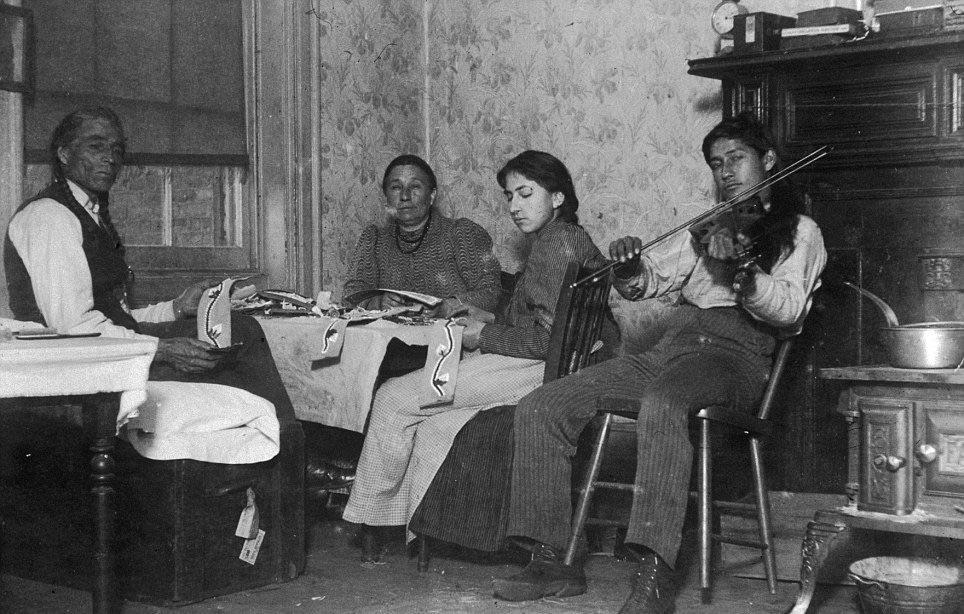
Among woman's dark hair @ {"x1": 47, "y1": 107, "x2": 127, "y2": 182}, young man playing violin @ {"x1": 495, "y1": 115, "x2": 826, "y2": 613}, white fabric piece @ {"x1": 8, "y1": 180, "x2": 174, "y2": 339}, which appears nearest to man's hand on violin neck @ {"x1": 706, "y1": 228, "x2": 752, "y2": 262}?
young man playing violin @ {"x1": 495, "y1": 115, "x2": 826, "y2": 613}

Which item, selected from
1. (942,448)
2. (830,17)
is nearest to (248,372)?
(942,448)

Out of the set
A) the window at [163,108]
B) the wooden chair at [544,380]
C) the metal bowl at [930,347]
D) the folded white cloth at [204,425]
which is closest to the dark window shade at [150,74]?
the window at [163,108]

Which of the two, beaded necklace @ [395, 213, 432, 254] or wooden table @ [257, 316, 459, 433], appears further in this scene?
beaded necklace @ [395, 213, 432, 254]

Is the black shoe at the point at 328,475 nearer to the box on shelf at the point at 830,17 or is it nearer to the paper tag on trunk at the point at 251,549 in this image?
the paper tag on trunk at the point at 251,549

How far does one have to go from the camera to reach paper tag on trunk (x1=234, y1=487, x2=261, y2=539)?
10.7 ft

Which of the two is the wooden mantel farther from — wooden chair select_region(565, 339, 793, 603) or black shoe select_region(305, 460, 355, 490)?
black shoe select_region(305, 460, 355, 490)

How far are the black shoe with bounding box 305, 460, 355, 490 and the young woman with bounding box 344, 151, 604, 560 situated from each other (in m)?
0.56

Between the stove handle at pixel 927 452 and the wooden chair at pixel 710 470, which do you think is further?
the wooden chair at pixel 710 470

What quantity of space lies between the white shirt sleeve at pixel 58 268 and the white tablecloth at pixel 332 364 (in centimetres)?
65

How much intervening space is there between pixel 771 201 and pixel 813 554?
1.09 metres

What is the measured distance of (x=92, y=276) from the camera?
3467 millimetres

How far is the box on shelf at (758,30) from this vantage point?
3689mm

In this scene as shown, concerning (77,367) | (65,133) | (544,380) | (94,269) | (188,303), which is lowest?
(544,380)

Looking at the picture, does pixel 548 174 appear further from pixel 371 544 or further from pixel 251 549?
pixel 251 549
